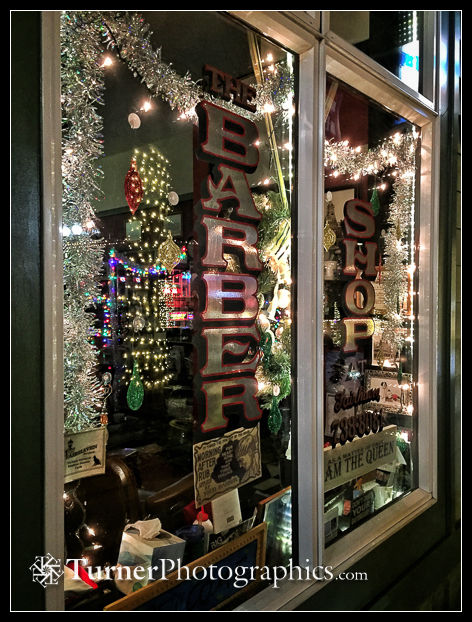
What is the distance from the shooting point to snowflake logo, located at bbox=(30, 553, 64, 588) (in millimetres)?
1019

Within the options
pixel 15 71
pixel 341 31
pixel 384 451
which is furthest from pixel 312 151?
pixel 384 451

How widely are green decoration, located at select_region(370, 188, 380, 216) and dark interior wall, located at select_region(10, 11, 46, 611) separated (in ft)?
5.60

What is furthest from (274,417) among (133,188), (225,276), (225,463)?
(133,188)

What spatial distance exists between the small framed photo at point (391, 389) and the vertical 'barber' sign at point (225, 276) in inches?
32.9

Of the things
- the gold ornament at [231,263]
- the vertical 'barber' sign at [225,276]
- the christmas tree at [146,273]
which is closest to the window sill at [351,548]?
the vertical 'barber' sign at [225,276]

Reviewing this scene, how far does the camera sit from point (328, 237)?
196cm

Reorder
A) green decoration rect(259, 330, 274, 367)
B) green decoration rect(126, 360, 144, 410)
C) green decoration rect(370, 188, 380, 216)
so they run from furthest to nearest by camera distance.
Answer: green decoration rect(370, 188, 380, 216), green decoration rect(259, 330, 274, 367), green decoration rect(126, 360, 144, 410)

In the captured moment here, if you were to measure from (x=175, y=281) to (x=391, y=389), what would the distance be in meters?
1.46

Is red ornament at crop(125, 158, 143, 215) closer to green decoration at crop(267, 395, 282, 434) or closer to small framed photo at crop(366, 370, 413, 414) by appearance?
green decoration at crop(267, 395, 282, 434)

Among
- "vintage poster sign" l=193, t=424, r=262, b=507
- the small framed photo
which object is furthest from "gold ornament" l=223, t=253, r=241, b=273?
the small framed photo

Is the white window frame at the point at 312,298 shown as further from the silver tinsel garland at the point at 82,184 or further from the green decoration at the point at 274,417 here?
the silver tinsel garland at the point at 82,184

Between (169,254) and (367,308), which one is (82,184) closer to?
(169,254)
